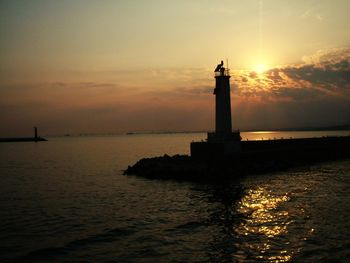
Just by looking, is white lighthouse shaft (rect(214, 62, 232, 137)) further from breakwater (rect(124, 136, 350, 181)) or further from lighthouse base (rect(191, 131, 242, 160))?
breakwater (rect(124, 136, 350, 181))

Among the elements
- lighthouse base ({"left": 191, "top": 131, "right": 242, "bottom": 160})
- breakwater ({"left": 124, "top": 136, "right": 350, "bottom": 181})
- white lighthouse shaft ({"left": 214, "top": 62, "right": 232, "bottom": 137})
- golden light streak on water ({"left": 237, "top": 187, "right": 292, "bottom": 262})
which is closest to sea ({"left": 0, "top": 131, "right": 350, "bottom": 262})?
golden light streak on water ({"left": 237, "top": 187, "right": 292, "bottom": 262})

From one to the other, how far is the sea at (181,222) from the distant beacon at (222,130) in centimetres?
590

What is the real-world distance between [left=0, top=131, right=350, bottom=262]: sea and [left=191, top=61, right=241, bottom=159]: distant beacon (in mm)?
5903

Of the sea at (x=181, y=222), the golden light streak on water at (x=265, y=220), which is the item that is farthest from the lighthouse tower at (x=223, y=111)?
the golden light streak on water at (x=265, y=220)

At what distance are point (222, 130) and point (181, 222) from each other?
61.8ft

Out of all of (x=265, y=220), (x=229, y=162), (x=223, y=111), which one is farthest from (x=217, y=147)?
(x=265, y=220)

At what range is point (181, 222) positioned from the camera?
1595 centimetres

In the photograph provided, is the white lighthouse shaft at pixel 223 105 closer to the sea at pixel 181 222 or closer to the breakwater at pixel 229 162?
the breakwater at pixel 229 162

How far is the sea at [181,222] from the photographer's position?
38.8ft

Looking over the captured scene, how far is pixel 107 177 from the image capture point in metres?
35.4

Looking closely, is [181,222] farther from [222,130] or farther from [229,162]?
[222,130]

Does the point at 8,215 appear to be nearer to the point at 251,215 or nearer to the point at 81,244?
the point at 81,244

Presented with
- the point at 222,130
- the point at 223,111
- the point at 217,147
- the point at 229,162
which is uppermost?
the point at 223,111

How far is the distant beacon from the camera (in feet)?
109
